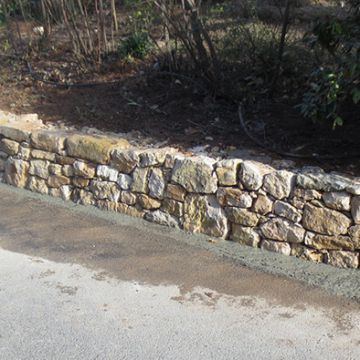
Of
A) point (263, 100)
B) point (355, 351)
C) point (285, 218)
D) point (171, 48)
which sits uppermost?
point (171, 48)

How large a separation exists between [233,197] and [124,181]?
1157 mm

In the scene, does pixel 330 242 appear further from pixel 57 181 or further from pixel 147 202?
pixel 57 181

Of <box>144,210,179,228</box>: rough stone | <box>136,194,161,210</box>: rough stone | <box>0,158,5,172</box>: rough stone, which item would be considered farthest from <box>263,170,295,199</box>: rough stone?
<box>0,158,5,172</box>: rough stone

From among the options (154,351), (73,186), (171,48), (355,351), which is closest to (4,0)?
(171,48)

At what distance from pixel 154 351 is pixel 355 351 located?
1223 mm

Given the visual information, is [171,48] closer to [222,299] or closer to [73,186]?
[73,186]

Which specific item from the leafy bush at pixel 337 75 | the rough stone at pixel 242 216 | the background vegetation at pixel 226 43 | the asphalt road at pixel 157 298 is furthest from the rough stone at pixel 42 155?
the leafy bush at pixel 337 75

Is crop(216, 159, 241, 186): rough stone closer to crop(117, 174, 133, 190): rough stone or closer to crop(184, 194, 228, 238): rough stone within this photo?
crop(184, 194, 228, 238): rough stone

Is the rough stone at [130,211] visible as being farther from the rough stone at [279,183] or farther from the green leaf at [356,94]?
the green leaf at [356,94]

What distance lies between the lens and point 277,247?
496 cm

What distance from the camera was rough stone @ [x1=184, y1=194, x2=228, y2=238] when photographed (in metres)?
5.21

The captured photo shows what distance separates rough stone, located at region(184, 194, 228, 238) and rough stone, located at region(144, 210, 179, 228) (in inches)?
5.3

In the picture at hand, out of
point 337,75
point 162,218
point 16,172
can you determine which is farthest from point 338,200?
point 16,172

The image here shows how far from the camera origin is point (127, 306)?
171 inches
